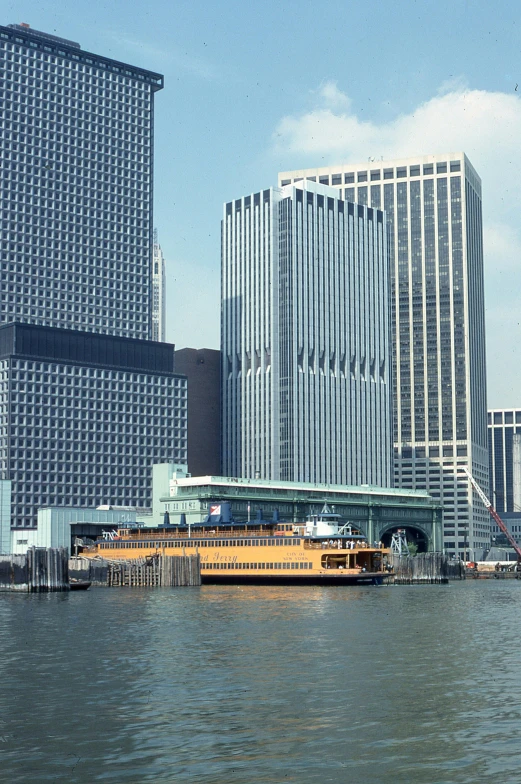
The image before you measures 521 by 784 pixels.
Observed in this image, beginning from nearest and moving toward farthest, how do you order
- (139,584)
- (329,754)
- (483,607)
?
(329,754) < (483,607) < (139,584)

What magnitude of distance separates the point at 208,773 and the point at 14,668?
2871 cm

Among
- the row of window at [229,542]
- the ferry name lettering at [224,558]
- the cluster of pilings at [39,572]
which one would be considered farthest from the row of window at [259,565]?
the cluster of pilings at [39,572]

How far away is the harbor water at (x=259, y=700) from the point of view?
130 feet

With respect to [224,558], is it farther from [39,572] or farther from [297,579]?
[39,572]

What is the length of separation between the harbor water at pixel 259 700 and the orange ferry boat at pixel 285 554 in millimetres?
74793

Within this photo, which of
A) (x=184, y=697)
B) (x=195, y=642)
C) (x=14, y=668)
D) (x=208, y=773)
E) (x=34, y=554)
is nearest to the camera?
(x=208, y=773)

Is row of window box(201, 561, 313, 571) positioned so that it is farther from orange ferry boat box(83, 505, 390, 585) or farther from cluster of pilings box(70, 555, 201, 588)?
cluster of pilings box(70, 555, 201, 588)

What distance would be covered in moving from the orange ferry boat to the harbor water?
245 ft

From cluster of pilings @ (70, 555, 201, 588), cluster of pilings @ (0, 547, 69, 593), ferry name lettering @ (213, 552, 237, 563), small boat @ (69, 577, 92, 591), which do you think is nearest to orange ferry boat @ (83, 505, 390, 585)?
ferry name lettering @ (213, 552, 237, 563)

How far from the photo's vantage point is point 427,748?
42.3 metres

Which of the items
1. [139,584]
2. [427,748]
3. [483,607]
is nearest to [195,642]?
[427,748]

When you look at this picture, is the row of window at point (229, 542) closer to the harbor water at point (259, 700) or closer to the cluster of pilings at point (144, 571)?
the cluster of pilings at point (144, 571)

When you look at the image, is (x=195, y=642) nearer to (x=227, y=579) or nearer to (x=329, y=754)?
(x=329, y=754)

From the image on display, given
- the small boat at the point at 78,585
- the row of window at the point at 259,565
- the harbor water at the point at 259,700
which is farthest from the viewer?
the row of window at the point at 259,565
